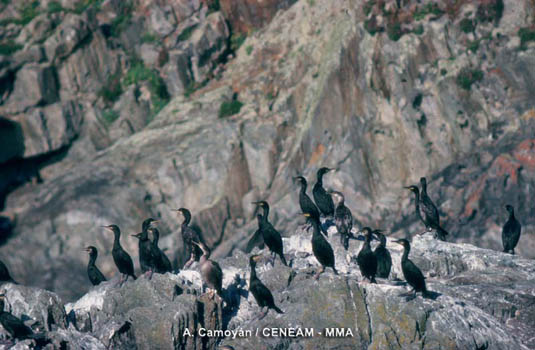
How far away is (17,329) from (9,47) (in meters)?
25.3

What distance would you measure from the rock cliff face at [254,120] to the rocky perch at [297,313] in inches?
439

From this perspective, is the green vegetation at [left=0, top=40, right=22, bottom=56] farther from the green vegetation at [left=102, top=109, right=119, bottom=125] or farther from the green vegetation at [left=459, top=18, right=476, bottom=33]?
the green vegetation at [left=459, top=18, right=476, bottom=33]

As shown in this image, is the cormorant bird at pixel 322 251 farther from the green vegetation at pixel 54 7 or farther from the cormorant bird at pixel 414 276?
the green vegetation at pixel 54 7

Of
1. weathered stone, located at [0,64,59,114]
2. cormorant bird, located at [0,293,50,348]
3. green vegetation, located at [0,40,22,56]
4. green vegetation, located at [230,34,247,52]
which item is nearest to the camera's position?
cormorant bird, located at [0,293,50,348]

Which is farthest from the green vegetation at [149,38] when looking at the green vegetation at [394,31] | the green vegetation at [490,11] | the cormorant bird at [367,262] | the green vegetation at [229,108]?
the cormorant bird at [367,262]

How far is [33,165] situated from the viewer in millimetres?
36875

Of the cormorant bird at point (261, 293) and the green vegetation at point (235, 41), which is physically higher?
the green vegetation at point (235, 41)

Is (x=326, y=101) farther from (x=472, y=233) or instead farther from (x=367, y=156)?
(x=472, y=233)

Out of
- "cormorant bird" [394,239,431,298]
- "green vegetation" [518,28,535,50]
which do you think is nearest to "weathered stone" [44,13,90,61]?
"green vegetation" [518,28,535,50]

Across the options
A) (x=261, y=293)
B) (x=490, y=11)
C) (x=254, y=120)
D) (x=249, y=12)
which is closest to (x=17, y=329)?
(x=261, y=293)

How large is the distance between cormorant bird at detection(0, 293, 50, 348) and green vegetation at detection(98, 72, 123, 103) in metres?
23.2

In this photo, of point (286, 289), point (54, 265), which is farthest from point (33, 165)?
point (286, 289)

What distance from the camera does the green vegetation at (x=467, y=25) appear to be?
31.3 meters

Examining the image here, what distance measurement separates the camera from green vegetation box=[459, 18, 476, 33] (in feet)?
103
